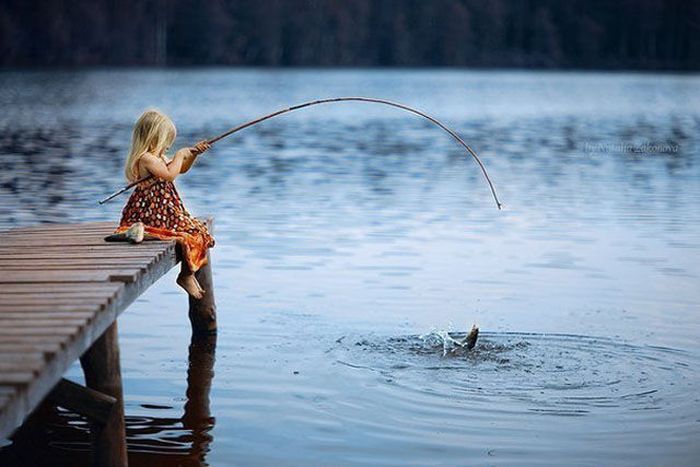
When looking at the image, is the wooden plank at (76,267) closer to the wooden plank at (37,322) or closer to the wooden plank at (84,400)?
the wooden plank at (84,400)

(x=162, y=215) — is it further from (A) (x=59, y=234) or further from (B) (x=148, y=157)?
(A) (x=59, y=234)

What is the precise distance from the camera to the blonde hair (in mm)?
7625

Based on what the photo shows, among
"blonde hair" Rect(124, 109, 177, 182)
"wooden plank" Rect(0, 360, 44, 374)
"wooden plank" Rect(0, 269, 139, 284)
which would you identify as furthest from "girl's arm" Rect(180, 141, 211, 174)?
"wooden plank" Rect(0, 360, 44, 374)

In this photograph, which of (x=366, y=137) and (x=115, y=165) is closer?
(x=115, y=165)

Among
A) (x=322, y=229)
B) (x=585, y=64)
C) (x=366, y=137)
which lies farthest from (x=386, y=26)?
(x=322, y=229)

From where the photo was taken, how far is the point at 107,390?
19.3 feet

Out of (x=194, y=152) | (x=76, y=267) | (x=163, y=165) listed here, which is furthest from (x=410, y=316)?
(x=76, y=267)

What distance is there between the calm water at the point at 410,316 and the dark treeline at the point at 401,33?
9394 cm

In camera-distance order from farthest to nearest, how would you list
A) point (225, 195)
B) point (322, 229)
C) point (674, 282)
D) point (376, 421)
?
1. point (225, 195)
2. point (322, 229)
3. point (674, 282)
4. point (376, 421)

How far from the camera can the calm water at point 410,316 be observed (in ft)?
21.9

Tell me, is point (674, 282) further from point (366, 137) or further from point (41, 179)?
point (366, 137)

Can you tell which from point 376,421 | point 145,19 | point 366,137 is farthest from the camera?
point 145,19

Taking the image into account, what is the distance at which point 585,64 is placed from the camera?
130500 mm

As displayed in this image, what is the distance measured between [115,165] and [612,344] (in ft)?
47.8
